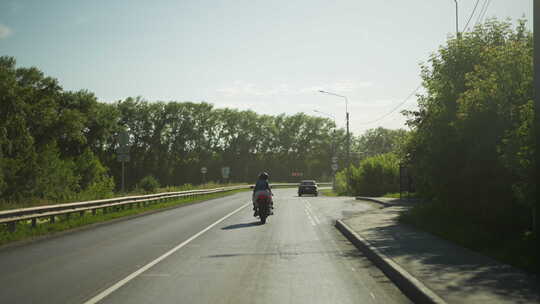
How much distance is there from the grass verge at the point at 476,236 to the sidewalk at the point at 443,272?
443 millimetres

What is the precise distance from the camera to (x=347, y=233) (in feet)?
48.6

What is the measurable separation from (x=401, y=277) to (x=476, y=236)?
5808 millimetres

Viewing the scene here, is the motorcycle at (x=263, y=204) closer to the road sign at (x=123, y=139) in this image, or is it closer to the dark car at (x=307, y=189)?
the road sign at (x=123, y=139)

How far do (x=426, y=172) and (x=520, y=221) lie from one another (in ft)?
11.8

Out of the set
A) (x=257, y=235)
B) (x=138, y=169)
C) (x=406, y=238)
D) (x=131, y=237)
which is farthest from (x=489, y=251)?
(x=138, y=169)

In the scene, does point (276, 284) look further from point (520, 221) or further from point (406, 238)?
point (520, 221)

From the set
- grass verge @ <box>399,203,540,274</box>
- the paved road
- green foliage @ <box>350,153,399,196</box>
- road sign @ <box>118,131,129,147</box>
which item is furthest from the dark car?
the paved road

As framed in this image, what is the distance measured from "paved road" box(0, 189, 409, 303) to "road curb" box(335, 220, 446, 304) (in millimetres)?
171

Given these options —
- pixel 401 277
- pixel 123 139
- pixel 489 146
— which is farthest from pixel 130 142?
pixel 401 277

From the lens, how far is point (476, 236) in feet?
41.8

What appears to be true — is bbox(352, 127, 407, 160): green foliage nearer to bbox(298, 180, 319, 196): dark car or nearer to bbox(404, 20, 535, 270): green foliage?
bbox(298, 180, 319, 196): dark car

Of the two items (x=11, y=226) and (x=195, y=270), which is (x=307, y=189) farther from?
(x=195, y=270)

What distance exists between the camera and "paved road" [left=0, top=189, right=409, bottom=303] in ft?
23.5

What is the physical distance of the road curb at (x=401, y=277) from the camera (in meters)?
6.52
